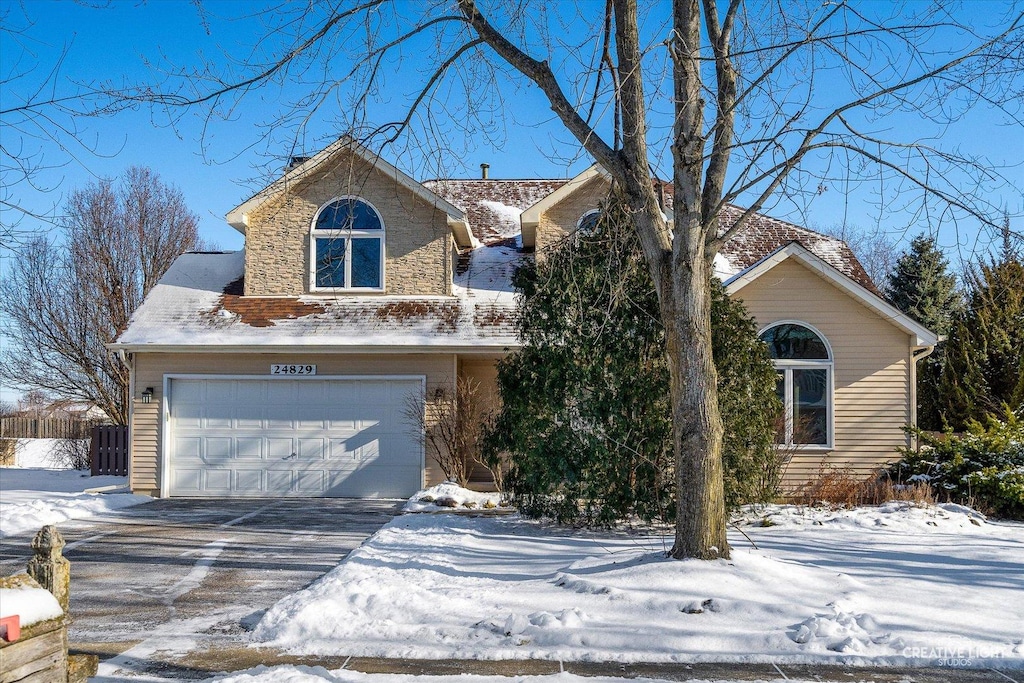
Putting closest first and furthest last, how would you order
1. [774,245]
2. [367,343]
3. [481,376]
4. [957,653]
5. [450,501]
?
1. [957,653]
2. [450,501]
3. [367,343]
4. [481,376]
5. [774,245]

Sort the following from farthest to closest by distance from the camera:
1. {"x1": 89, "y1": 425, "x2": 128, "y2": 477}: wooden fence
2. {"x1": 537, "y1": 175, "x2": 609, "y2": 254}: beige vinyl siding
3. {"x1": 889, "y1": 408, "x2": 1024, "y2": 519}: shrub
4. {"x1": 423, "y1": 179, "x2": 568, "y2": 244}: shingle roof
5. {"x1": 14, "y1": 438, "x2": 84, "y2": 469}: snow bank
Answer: {"x1": 14, "y1": 438, "x2": 84, "y2": 469}: snow bank → {"x1": 89, "y1": 425, "x2": 128, "y2": 477}: wooden fence → {"x1": 423, "y1": 179, "x2": 568, "y2": 244}: shingle roof → {"x1": 537, "y1": 175, "x2": 609, "y2": 254}: beige vinyl siding → {"x1": 889, "y1": 408, "x2": 1024, "y2": 519}: shrub

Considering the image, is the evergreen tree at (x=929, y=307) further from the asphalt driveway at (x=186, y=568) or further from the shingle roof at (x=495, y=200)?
the asphalt driveway at (x=186, y=568)

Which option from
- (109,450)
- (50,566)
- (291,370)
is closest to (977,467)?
(291,370)

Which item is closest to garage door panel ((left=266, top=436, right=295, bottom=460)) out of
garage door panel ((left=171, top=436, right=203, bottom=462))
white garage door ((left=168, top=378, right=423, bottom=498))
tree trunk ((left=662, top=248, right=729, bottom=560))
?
white garage door ((left=168, top=378, right=423, bottom=498))

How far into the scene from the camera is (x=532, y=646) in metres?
6.08

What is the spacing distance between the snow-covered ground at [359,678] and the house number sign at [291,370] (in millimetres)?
11230

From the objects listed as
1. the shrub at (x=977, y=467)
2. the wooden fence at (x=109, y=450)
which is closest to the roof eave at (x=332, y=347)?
the shrub at (x=977, y=467)

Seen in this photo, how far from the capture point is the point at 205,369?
16344 millimetres

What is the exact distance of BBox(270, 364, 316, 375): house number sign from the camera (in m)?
16.3

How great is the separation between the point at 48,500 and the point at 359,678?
11.8 meters

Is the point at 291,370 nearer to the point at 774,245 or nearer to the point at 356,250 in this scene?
the point at 356,250

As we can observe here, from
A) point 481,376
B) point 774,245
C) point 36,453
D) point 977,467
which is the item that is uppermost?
point 774,245

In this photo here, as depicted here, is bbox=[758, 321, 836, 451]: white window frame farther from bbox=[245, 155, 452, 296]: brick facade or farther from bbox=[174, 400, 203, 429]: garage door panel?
bbox=[174, 400, 203, 429]: garage door panel

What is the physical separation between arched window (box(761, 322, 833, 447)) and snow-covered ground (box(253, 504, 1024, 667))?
5313 millimetres
